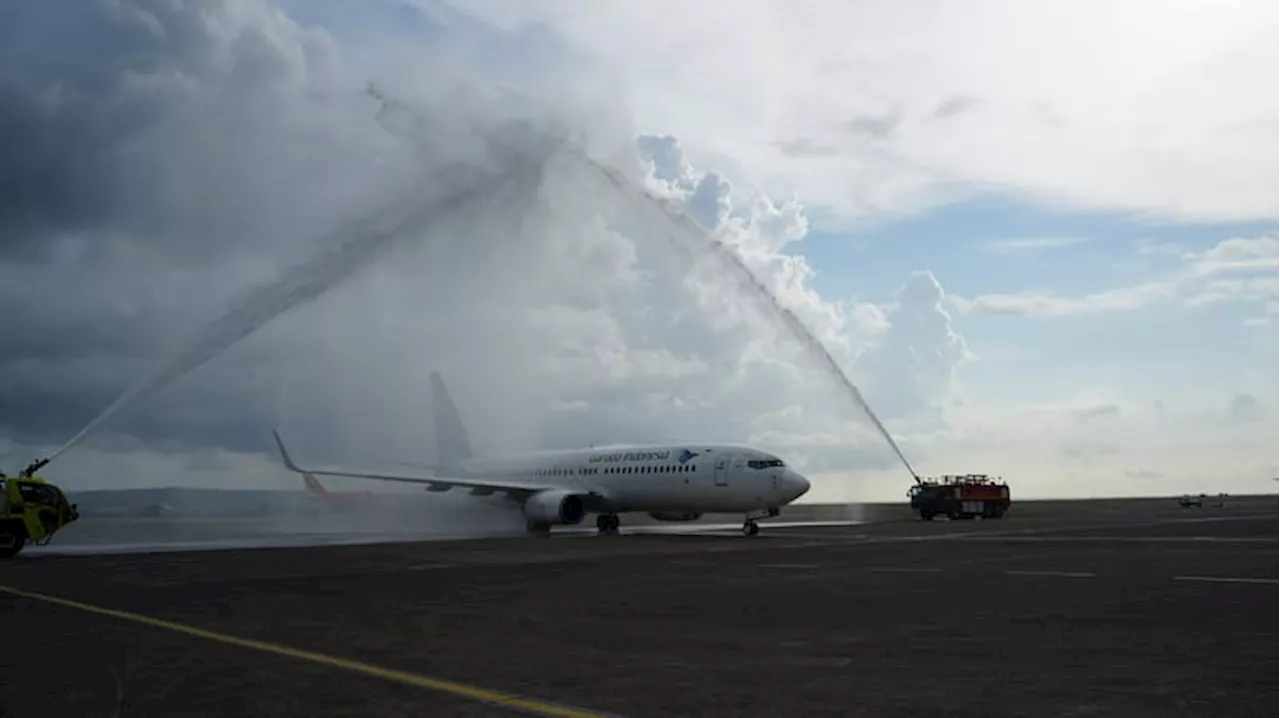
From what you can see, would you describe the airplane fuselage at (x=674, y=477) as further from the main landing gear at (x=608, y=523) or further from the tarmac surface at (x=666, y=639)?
the tarmac surface at (x=666, y=639)

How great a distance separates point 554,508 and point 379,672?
41528 mm

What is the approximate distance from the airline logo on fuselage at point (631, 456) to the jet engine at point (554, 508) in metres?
2.56

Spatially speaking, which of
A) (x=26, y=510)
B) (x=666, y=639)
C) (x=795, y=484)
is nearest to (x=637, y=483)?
(x=795, y=484)

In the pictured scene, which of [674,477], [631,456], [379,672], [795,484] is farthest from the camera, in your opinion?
[631,456]

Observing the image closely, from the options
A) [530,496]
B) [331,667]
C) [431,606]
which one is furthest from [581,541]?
[331,667]

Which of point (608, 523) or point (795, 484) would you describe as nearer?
point (795, 484)

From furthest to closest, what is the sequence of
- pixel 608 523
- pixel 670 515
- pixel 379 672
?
1. pixel 670 515
2. pixel 608 523
3. pixel 379 672

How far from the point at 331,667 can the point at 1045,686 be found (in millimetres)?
7727

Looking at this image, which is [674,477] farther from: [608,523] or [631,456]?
[608,523]

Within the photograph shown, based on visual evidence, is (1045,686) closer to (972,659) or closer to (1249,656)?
(972,659)

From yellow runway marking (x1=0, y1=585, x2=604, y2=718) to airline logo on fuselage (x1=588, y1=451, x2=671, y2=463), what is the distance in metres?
34.3

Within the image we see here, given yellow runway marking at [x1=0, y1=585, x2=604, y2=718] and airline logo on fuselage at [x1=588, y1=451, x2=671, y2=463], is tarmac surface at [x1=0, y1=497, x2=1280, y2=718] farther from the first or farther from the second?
airline logo on fuselage at [x1=588, y1=451, x2=671, y2=463]

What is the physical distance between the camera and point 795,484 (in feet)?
150

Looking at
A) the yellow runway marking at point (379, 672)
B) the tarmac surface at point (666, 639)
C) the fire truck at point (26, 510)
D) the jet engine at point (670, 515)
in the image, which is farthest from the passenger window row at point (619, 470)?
the yellow runway marking at point (379, 672)
